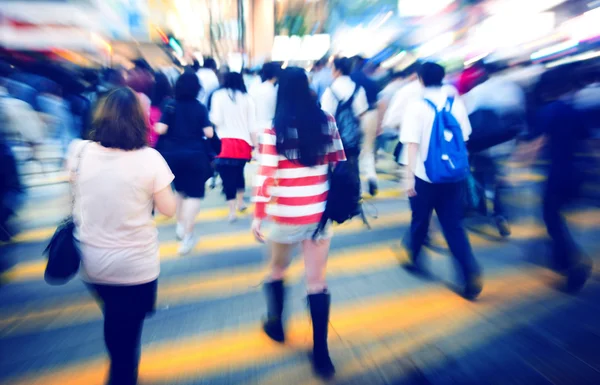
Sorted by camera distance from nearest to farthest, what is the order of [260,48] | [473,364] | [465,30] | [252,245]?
[473,364]
[252,245]
[465,30]
[260,48]

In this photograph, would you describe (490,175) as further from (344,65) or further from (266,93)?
(266,93)

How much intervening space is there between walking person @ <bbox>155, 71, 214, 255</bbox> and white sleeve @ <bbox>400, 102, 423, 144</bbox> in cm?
201

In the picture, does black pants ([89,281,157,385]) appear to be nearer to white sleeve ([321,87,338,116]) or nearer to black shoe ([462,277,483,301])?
black shoe ([462,277,483,301])

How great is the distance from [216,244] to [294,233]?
2644 millimetres

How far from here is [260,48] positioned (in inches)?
1042

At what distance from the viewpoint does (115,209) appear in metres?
1.92

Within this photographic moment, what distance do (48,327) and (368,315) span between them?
242cm

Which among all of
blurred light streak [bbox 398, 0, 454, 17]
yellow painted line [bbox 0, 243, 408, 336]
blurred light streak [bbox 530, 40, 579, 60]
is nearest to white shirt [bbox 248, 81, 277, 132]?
yellow painted line [bbox 0, 243, 408, 336]

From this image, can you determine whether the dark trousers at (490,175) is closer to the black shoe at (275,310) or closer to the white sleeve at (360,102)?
the white sleeve at (360,102)

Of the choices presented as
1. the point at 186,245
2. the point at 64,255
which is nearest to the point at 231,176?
the point at 186,245

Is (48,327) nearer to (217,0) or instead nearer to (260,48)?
(217,0)

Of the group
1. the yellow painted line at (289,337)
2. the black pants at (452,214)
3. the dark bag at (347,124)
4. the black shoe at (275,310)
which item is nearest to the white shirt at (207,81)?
the dark bag at (347,124)

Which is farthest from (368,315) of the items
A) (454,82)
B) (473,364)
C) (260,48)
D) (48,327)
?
(260,48)

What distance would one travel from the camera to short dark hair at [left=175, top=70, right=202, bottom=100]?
13.4ft
